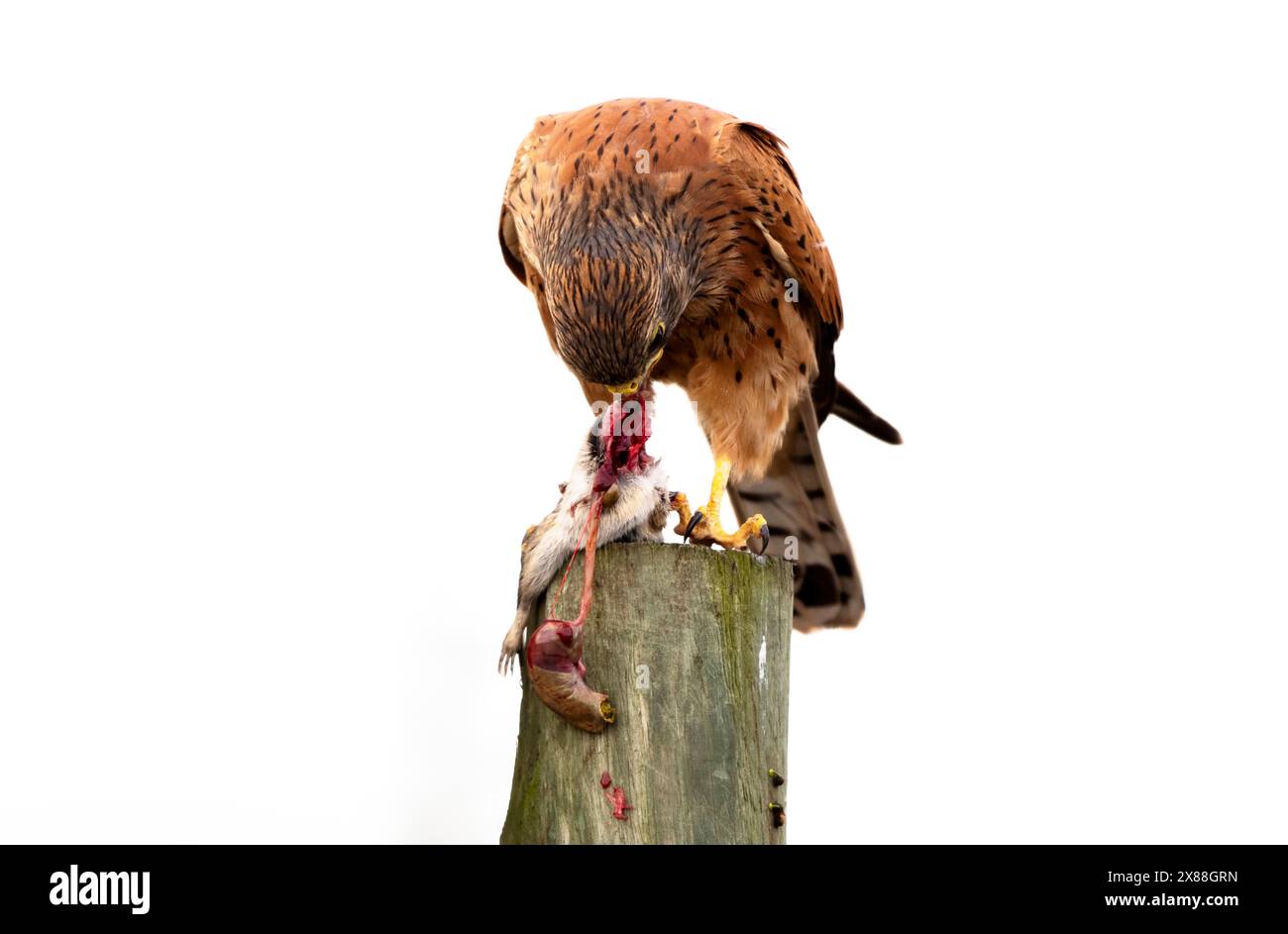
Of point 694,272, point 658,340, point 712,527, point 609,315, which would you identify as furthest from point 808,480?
Answer: point 609,315

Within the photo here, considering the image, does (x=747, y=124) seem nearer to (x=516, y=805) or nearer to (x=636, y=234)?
(x=636, y=234)

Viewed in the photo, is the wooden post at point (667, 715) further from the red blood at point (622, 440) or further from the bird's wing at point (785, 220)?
the bird's wing at point (785, 220)

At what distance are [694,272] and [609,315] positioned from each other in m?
0.37

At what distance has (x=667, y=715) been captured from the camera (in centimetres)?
206

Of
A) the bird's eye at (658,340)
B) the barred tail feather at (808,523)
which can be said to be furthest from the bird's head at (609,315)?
the barred tail feather at (808,523)

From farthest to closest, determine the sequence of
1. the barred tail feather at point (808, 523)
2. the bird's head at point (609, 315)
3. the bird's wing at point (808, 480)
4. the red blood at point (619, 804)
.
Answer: the barred tail feather at point (808, 523)
the bird's wing at point (808, 480)
the bird's head at point (609, 315)
the red blood at point (619, 804)

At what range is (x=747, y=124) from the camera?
8.82 ft

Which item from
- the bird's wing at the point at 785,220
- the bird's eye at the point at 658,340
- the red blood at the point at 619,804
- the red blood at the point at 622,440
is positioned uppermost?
the bird's wing at the point at 785,220

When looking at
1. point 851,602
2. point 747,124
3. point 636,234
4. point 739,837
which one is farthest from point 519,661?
point 747,124

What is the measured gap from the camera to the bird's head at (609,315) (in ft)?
7.26

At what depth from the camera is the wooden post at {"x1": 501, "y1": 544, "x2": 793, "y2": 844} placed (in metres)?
2.05

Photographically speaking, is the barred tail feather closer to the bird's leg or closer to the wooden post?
the bird's leg

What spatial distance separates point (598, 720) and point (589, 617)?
0.18m

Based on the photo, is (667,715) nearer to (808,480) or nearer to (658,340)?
(658,340)
